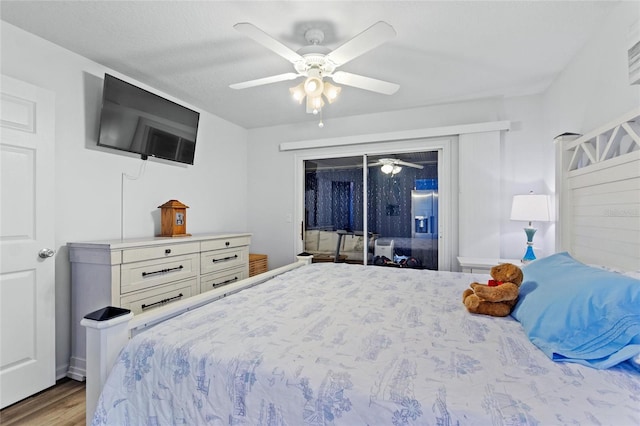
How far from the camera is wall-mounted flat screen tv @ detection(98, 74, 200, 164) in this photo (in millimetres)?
2453

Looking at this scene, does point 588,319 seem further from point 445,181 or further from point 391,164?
point 391,164

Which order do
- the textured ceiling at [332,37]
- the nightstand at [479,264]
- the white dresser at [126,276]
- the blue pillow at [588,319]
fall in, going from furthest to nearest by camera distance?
the nightstand at [479,264] → the white dresser at [126,276] → the textured ceiling at [332,37] → the blue pillow at [588,319]

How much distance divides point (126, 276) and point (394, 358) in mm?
1985

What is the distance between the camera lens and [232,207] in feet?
13.4

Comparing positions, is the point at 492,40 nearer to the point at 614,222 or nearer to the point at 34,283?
the point at 614,222

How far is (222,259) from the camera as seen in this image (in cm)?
314

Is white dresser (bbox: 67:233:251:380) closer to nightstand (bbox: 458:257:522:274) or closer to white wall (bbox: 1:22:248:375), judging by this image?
white wall (bbox: 1:22:248:375)

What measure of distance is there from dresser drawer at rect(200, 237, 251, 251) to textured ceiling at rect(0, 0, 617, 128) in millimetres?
1482

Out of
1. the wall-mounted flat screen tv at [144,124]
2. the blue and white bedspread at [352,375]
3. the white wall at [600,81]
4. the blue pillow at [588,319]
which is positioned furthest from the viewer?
the wall-mounted flat screen tv at [144,124]

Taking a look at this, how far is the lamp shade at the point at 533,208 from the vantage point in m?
2.65

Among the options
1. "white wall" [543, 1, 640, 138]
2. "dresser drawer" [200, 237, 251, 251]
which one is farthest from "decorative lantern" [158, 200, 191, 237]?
"white wall" [543, 1, 640, 138]

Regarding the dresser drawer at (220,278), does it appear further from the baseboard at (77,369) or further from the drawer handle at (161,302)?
the baseboard at (77,369)

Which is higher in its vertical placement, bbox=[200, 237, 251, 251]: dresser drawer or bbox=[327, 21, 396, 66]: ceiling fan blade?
bbox=[327, 21, 396, 66]: ceiling fan blade

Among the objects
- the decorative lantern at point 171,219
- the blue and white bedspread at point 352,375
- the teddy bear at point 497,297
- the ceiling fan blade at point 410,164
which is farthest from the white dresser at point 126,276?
the ceiling fan blade at point 410,164
